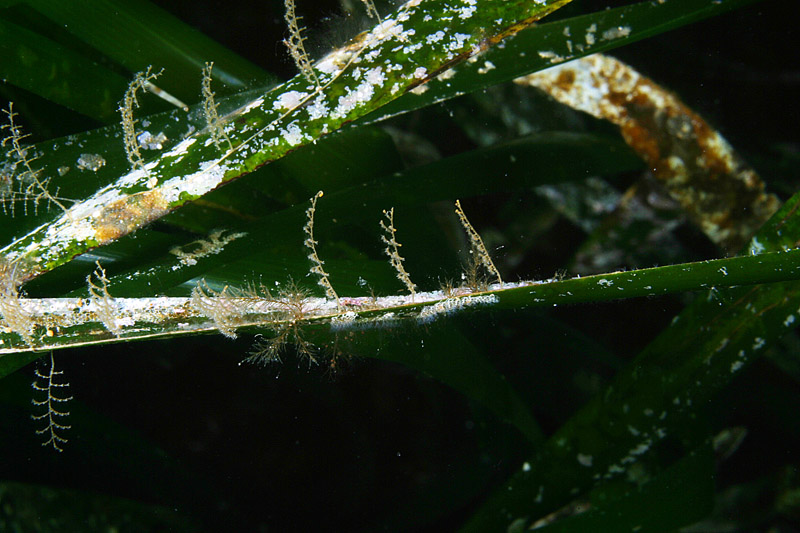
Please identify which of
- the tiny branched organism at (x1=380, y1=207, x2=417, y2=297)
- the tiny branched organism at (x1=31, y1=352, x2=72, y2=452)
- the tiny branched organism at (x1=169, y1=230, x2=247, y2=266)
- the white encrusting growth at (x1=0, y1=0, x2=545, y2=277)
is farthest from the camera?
the tiny branched organism at (x1=31, y1=352, x2=72, y2=452)

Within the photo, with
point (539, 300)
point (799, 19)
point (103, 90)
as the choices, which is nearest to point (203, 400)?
point (103, 90)

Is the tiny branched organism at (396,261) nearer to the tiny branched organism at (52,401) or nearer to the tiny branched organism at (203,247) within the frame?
the tiny branched organism at (203,247)

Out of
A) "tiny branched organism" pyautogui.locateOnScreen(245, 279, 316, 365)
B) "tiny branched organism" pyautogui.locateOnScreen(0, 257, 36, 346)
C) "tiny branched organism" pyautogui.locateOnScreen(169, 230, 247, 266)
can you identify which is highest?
"tiny branched organism" pyautogui.locateOnScreen(169, 230, 247, 266)

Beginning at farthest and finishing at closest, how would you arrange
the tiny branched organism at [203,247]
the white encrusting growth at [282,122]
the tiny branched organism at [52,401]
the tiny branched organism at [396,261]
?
1. the tiny branched organism at [52,401]
2. the tiny branched organism at [203,247]
3. the tiny branched organism at [396,261]
4. the white encrusting growth at [282,122]

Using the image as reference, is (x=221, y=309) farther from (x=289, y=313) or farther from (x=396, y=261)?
(x=396, y=261)

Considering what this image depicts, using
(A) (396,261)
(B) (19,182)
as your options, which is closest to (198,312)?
(A) (396,261)

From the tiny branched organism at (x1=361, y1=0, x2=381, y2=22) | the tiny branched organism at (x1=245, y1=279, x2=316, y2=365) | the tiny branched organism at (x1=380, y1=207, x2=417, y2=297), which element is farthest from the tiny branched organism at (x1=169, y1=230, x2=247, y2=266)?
the tiny branched organism at (x1=361, y1=0, x2=381, y2=22)

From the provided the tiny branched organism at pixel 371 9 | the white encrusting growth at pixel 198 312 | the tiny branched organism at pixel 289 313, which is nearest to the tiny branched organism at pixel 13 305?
the white encrusting growth at pixel 198 312

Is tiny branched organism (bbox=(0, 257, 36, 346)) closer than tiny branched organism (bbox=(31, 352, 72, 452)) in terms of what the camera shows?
Yes

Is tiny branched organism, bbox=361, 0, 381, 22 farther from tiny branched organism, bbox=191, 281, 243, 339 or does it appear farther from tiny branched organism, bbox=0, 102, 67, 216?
tiny branched organism, bbox=0, 102, 67, 216
